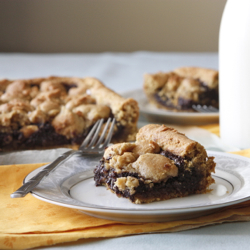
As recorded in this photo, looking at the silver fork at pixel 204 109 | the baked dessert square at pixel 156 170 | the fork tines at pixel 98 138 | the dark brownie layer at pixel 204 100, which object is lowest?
the silver fork at pixel 204 109

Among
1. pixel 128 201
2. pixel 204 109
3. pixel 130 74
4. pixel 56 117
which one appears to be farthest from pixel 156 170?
pixel 130 74

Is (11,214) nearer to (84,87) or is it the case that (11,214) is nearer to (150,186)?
(150,186)

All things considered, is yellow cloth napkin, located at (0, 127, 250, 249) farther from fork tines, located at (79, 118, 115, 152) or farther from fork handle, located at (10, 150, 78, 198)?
fork tines, located at (79, 118, 115, 152)

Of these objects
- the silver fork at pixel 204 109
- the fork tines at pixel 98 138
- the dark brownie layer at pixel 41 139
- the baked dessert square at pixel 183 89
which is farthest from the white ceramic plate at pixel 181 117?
the dark brownie layer at pixel 41 139

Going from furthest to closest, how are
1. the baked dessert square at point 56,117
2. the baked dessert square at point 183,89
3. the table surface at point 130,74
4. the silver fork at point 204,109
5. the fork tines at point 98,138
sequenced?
the baked dessert square at point 183,89 → the silver fork at point 204,109 → the baked dessert square at point 56,117 → the fork tines at point 98,138 → the table surface at point 130,74

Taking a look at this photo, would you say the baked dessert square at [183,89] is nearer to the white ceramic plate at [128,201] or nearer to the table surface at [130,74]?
the table surface at [130,74]

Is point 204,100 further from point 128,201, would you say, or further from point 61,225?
point 61,225
